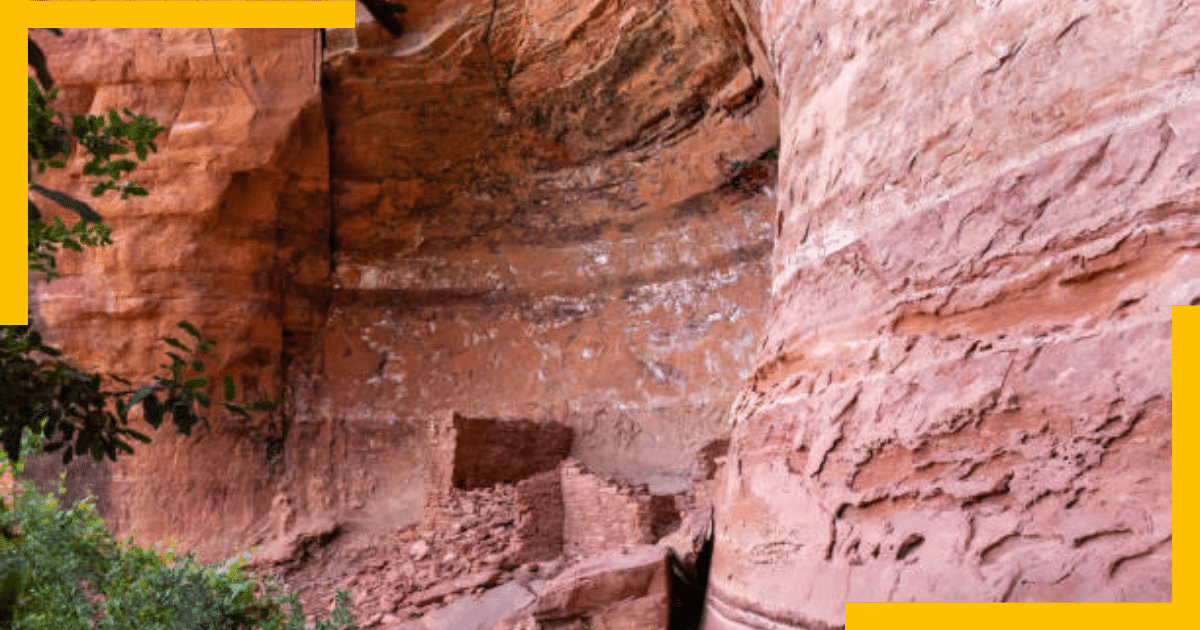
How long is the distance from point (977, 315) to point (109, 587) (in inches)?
160

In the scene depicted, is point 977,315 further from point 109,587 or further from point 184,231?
point 184,231

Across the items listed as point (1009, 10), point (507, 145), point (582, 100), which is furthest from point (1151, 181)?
point (507, 145)

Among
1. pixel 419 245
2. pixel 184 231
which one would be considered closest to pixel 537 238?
pixel 419 245

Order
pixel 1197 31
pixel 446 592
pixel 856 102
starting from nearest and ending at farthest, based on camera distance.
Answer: pixel 1197 31
pixel 856 102
pixel 446 592

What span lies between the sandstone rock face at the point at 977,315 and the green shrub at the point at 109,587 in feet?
7.51

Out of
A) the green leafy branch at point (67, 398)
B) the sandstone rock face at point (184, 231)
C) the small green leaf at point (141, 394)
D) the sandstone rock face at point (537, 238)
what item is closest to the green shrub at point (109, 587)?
the green leafy branch at point (67, 398)

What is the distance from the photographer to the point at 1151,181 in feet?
9.11

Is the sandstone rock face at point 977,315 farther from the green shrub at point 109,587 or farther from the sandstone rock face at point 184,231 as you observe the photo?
the sandstone rock face at point 184,231

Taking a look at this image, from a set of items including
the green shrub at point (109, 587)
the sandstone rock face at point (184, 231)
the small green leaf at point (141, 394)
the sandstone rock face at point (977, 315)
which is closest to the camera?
the small green leaf at point (141, 394)

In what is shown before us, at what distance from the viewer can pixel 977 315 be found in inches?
130

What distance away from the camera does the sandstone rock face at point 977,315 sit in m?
2.74

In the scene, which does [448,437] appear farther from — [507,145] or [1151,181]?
[1151,181]

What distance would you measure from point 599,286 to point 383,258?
3.02 meters

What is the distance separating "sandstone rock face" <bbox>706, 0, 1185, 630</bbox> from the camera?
9.00ft
